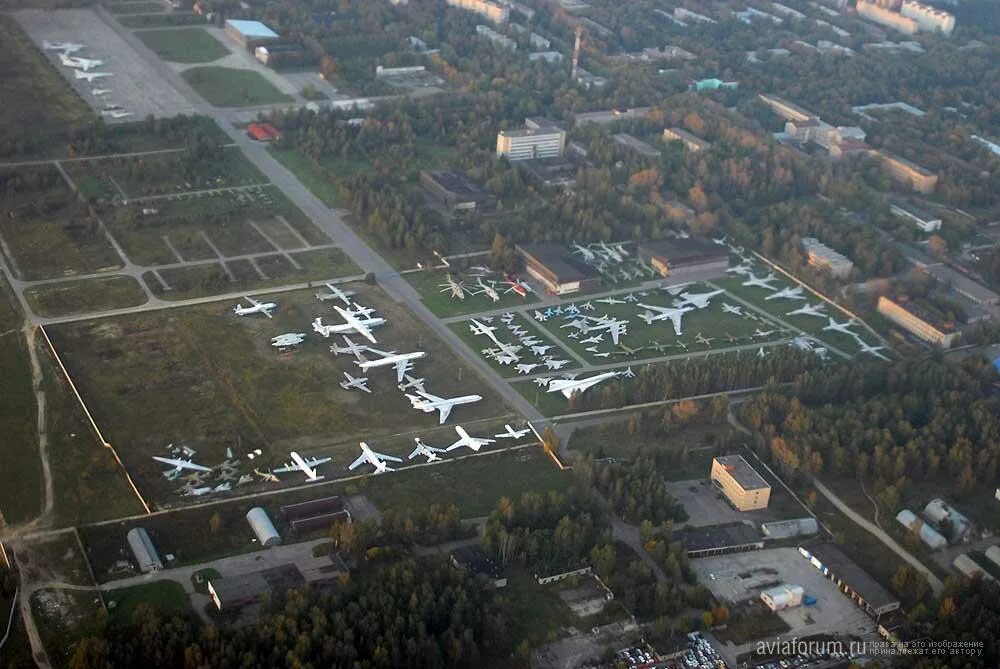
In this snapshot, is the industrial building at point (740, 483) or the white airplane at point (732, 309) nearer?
the industrial building at point (740, 483)

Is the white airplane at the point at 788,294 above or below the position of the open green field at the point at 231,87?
above

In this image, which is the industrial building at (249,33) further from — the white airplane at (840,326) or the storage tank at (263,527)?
the storage tank at (263,527)

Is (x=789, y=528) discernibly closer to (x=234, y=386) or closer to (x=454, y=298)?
(x=454, y=298)

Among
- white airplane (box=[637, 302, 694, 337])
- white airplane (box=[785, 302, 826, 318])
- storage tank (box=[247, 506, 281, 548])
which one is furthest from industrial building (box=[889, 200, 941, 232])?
storage tank (box=[247, 506, 281, 548])

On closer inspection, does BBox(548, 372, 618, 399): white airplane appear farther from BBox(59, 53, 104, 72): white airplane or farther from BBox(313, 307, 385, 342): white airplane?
BBox(59, 53, 104, 72): white airplane

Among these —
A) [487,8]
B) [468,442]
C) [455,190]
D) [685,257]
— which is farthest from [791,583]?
[487,8]

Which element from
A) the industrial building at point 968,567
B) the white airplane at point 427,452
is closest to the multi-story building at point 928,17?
the industrial building at point 968,567
